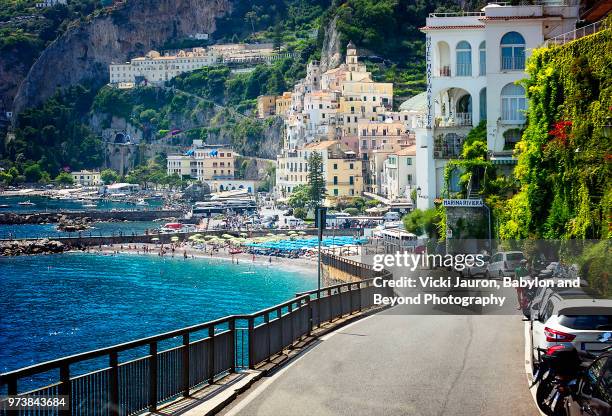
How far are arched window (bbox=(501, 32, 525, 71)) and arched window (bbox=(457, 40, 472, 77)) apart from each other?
7.39 meters

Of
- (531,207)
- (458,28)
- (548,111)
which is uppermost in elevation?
(458,28)

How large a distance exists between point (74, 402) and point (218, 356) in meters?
4.94

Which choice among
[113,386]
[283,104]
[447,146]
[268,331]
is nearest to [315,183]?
[283,104]

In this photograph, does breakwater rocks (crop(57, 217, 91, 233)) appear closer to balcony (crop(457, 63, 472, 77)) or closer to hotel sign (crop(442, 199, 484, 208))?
balcony (crop(457, 63, 472, 77))

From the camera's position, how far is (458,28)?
53688 mm

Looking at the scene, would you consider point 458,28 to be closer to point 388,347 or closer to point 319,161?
point 388,347

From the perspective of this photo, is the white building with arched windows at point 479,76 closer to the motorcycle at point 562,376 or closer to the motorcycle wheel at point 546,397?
the motorcycle wheel at point 546,397

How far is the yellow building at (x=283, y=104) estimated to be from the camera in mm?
191175

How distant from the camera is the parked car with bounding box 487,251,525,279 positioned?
1388 inches

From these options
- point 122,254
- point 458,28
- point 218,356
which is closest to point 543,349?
point 218,356

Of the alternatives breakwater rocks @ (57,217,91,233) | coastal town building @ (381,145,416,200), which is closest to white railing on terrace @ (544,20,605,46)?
coastal town building @ (381,145,416,200)

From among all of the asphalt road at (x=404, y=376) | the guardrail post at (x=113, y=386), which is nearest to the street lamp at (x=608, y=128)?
the asphalt road at (x=404, y=376)

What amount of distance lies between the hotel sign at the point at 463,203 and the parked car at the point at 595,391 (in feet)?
108

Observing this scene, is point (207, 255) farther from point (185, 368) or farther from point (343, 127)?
point (185, 368)
